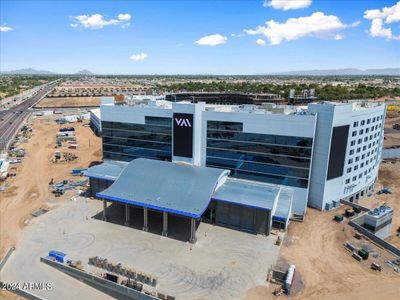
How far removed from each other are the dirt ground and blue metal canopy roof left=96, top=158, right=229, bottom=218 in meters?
15.0

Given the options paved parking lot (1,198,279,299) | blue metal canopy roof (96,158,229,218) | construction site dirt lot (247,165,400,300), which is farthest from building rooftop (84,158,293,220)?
construction site dirt lot (247,165,400,300)

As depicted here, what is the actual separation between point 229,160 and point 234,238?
17229mm

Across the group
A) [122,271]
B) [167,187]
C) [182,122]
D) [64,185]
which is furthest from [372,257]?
[64,185]

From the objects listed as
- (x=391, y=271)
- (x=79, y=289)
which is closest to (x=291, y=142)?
(x=391, y=271)

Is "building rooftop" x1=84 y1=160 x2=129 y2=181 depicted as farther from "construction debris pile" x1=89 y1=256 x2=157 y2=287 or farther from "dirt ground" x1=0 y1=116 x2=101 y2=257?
"construction debris pile" x1=89 y1=256 x2=157 y2=287

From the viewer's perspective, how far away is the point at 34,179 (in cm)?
7212

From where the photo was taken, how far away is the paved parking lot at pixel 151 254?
3669 centimetres

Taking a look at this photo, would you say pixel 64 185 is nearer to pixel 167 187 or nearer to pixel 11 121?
pixel 167 187

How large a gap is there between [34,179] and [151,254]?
145 feet

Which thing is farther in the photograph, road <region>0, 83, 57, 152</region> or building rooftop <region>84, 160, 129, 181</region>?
road <region>0, 83, 57, 152</region>

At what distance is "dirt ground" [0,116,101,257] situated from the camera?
5123 centimetres

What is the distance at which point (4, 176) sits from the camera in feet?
236

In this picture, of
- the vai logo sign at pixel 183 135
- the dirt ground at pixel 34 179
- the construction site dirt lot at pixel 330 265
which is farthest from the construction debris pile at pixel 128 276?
the vai logo sign at pixel 183 135

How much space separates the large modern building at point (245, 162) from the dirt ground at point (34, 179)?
494 inches
